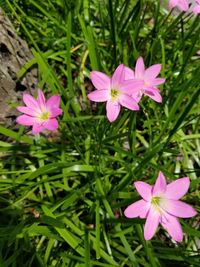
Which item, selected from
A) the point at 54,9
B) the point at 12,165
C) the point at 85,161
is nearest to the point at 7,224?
the point at 12,165

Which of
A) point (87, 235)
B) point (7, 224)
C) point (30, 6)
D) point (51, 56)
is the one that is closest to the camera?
point (87, 235)

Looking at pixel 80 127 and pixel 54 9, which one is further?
pixel 54 9

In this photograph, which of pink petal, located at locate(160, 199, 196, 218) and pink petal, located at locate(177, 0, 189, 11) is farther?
pink petal, located at locate(177, 0, 189, 11)

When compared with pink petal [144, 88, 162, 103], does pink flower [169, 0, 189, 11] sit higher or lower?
higher

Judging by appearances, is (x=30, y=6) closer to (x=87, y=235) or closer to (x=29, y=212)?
(x=29, y=212)

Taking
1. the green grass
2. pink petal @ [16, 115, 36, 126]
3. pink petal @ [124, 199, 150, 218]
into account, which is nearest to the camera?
pink petal @ [124, 199, 150, 218]

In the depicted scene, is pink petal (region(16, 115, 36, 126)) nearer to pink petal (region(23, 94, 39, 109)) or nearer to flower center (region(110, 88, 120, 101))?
pink petal (region(23, 94, 39, 109))

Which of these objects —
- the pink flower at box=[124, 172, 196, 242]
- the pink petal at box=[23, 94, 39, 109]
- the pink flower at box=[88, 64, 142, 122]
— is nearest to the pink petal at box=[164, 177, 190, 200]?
the pink flower at box=[124, 172, 196, 242]
